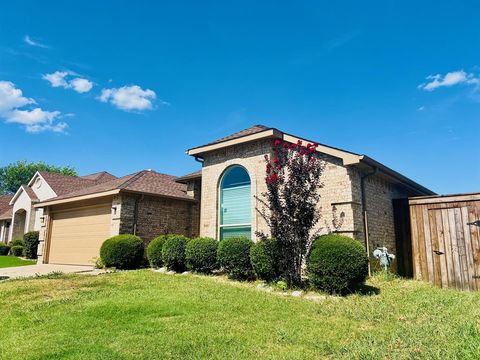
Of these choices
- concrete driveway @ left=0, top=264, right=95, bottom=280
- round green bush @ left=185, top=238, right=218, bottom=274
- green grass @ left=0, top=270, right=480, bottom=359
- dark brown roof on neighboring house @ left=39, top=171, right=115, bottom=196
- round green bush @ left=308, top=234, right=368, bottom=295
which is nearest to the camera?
green grass @ left=0, top=270, right=480, bottom=359

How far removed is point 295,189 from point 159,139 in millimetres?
10863

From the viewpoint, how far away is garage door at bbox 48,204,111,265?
15.3 metres

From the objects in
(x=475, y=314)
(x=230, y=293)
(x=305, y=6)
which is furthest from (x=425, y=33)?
(x=230, y=293)

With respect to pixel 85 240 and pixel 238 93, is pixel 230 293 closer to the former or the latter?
pixel 238 93

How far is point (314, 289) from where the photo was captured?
8461 millimetres

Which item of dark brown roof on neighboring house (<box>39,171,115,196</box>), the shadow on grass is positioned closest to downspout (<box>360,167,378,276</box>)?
the shadow on grass

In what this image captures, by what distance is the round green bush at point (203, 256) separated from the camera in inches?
431

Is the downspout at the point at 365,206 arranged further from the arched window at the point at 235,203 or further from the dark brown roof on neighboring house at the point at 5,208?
the dark brown roof on neighboring house at the point at 5,208

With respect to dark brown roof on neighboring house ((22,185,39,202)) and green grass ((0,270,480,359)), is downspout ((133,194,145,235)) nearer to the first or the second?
green grass ((0,270,480,359))

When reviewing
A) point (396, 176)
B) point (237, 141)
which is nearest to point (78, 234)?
point (237, 141)

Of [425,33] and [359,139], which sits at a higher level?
[425,33]

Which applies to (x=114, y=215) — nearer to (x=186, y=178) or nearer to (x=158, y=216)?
(x=158, y=216)

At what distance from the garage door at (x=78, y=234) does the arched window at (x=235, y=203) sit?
578cm

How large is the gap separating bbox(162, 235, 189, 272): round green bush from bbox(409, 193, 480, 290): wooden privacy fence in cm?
766
